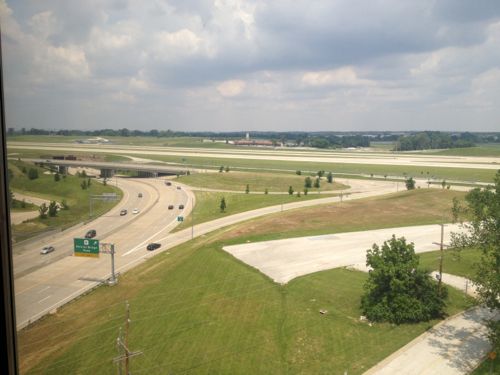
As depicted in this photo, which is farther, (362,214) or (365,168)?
(365,168)

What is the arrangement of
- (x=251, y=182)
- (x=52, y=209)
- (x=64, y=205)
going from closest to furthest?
(x=52, y=209) → (x=64, y=205) → (x=251, y=182)

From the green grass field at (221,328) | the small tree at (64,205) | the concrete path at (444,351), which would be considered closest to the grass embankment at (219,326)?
the green grass field at (221,328)

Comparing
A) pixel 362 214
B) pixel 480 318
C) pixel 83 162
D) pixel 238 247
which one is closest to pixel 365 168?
pixel 362 214

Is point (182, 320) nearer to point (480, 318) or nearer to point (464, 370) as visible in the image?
point (464, 370)

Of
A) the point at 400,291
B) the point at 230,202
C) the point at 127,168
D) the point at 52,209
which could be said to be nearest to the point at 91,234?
the point at 52,209

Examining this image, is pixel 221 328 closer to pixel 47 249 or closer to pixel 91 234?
pixel 47 249

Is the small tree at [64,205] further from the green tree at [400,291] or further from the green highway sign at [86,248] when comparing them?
the green tree at [400,291]
